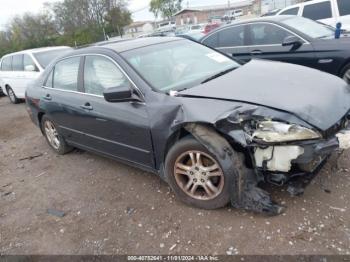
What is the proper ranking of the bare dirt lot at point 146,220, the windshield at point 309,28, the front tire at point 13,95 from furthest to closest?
the front tire at point 13,95 → the windshield at point 309,28 → the bare dirt lot at point 146,220

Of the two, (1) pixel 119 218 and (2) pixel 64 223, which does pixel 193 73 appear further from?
(2) pixel 64 223

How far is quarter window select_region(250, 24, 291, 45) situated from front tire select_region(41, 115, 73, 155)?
3.96 metres

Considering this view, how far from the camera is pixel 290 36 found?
18.5 ft

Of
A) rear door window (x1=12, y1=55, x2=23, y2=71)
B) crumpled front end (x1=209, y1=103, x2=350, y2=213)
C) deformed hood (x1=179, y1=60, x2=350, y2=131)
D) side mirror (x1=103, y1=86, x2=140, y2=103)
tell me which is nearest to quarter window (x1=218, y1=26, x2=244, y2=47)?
deformed hood (x1=179, y1=60, x2=350, y2=131)

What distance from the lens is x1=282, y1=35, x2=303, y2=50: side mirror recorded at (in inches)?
219

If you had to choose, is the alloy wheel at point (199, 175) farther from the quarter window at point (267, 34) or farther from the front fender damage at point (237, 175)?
the quarter window at point (267, 34)

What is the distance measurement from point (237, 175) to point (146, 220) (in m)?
1.03

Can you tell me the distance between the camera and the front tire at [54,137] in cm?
500

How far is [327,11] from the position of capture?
8.87 metres

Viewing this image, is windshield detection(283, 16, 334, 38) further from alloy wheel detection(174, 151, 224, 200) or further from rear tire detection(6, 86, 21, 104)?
rear tire detection(6, 86, 21, 104)

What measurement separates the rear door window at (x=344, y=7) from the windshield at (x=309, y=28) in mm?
3044

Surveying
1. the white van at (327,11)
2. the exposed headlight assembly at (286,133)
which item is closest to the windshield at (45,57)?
the white van at (327,11)

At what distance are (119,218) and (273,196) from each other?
1551 millimetres

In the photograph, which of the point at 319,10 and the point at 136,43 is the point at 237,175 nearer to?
the point at 136,43
